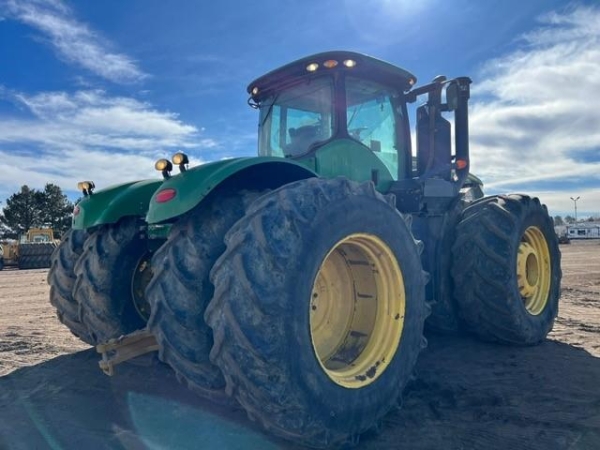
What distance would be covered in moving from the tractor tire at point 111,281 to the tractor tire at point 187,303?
4.97 feet

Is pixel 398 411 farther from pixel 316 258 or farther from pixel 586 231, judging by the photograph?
pixel 586 231

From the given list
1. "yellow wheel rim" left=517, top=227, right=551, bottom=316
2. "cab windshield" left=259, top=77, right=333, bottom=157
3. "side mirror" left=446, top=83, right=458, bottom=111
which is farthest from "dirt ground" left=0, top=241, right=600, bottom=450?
"side mirror" left=446, top=83, right=458, bottom=111

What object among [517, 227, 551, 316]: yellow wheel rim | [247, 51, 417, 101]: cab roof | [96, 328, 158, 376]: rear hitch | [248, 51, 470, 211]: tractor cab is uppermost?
[247, 51, 417, 101]: cab roof

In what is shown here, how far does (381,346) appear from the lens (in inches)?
134

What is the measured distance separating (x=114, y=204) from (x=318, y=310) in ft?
7.00

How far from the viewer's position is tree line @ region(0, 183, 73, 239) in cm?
5525

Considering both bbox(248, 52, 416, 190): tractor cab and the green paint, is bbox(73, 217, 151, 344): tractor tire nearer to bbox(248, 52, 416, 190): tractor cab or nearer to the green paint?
bbox(248, 52, 416, 190): tractor cab

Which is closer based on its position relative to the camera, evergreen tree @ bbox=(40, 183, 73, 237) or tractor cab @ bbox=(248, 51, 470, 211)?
tractor cab @ bbox=(248, 51, 470, 211)

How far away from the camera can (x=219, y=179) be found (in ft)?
9.78

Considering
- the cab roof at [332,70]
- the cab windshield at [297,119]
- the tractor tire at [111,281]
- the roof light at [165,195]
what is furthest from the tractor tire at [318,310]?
the tractor tire at [111,281]

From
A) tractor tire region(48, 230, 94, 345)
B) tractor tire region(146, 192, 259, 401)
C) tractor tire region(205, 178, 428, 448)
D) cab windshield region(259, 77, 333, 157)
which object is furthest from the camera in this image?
tractor tire region(48, 230, 94, 345)

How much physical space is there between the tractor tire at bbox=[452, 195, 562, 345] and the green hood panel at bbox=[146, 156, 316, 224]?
2161mm

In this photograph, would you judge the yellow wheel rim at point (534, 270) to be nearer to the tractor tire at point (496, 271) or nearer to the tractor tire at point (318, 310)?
the tractor tire at point (496, 271)

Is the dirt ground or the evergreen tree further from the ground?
the evergreen tree
